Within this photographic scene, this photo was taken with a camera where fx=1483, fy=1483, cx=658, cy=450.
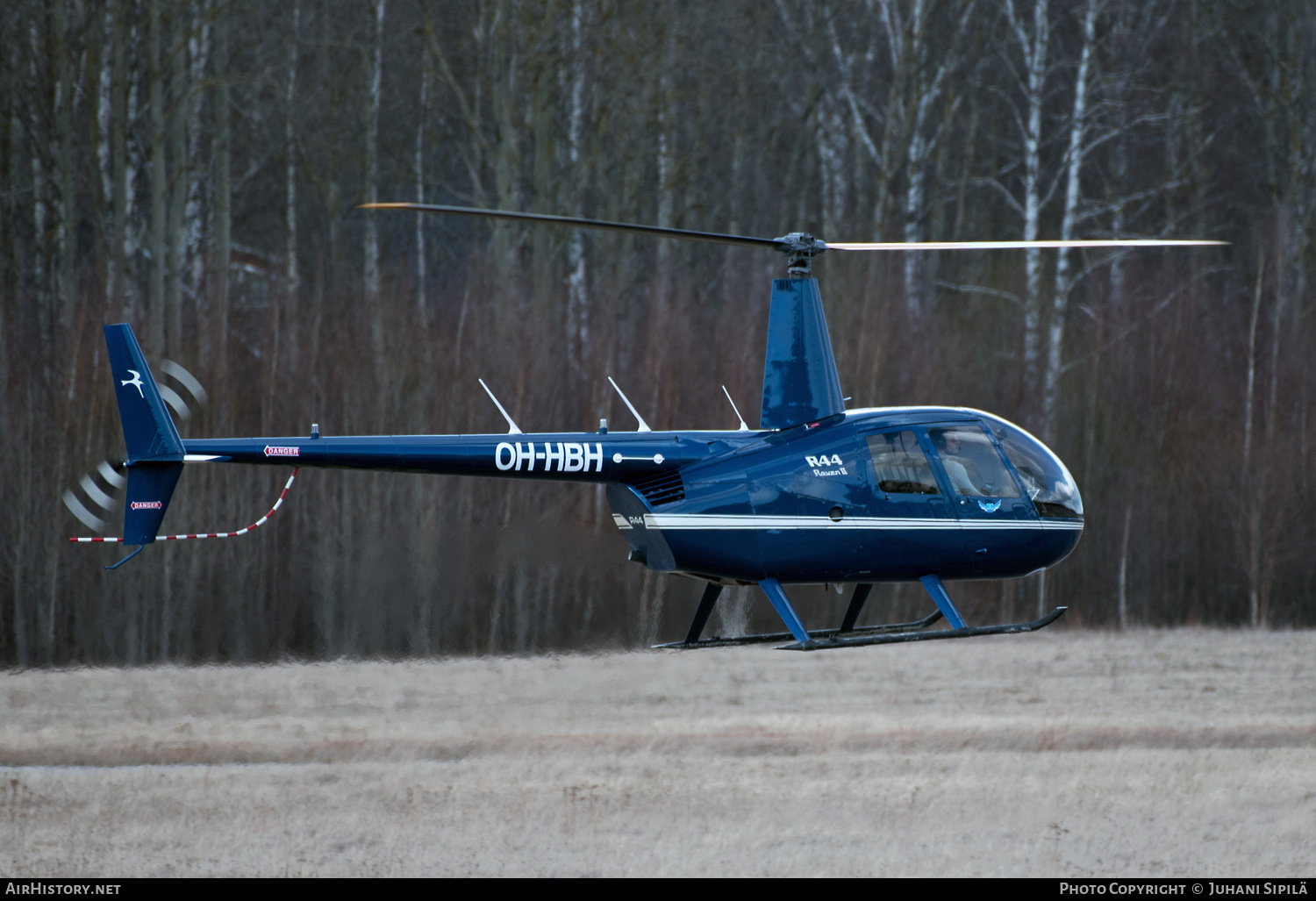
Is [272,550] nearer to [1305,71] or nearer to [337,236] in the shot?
[337,236]

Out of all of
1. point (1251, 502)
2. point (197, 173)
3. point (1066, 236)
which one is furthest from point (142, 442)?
point (1251, 502)

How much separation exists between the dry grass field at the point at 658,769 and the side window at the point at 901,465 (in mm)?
2927

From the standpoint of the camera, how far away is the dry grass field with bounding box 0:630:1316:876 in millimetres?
10742

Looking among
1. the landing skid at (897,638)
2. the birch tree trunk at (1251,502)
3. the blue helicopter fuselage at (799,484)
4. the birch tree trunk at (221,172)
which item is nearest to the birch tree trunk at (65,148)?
the birch tree trunk at (221,172)

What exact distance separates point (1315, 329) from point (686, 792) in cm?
1467

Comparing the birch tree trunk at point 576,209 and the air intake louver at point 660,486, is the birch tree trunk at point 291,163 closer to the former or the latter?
the birch tree trunk at point 576,209

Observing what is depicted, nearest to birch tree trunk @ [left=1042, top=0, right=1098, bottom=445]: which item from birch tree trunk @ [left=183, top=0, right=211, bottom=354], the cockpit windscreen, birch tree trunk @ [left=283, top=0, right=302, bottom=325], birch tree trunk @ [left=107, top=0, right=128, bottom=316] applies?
birch tree trunk @ [left=283, top=0, right=302, bottom=325]

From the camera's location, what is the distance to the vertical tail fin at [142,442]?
903 cm

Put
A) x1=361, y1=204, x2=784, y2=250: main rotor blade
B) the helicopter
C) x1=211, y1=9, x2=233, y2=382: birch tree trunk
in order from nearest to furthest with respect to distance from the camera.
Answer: x1=361, y1=204, x2=784, y2=250: main rotor blade, the helicopter, x1=211, y1=9, x2=233, y2=382: birch tree trunk

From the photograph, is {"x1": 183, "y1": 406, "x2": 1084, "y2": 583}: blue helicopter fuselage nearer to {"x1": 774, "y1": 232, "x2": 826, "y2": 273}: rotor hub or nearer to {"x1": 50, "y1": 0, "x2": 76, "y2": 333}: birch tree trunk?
{"x1": 774, "y1": 232, "x2": 826, "y2": 273}: rotor hub

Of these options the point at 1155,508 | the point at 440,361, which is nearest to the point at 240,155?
the point at 440,361

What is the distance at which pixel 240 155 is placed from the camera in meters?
24.1

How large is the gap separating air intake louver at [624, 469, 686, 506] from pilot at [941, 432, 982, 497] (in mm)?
1797

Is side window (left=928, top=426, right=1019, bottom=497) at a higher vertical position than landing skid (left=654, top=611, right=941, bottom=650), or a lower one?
higher
